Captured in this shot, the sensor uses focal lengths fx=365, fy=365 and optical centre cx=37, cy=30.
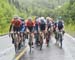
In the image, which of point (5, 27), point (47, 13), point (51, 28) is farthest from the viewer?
point (47, 13)

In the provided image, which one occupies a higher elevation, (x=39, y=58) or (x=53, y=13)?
(x=39, y=58)

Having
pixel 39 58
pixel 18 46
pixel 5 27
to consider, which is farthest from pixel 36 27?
pixel 5 27

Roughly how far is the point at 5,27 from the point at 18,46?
37.3m

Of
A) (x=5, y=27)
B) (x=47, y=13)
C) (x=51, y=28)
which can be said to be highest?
(x=51, y=28)

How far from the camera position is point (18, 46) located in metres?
20.5

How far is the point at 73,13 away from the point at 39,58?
52232 millimetres

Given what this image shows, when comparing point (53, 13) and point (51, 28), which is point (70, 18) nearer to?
point (51, 28)

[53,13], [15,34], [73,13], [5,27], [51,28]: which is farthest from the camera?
[53,13]

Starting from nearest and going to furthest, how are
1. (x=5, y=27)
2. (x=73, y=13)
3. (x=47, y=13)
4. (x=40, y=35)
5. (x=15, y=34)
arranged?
(x=15, y=34), (x=40, y=35), (x=5, y=27), (x=73, y=13), (x=47, y=13)

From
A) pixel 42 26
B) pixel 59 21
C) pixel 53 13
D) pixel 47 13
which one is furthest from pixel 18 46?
pixel 47 13

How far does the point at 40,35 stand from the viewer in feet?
73.6

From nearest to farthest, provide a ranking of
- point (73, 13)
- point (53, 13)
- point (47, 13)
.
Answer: point (73, 13)
point (53, 13)
point (47, 13)

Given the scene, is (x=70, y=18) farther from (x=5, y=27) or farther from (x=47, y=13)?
(x=47, y=13)

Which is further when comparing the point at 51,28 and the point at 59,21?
the point at 51,28
